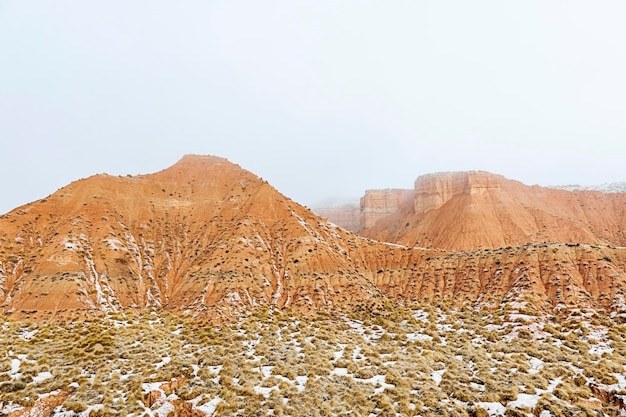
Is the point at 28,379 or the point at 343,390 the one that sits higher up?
the point at 28,379

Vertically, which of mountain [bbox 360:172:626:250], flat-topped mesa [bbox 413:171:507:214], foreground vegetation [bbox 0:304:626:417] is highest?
flat-topped mesa [bbox 413:171:507:214]

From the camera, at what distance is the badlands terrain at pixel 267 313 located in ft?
64.8

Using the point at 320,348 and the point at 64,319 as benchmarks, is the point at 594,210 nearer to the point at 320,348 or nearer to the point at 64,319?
the point at 320,348

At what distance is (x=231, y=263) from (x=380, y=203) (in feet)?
260

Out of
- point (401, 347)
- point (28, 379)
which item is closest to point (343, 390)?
point (401, 347)

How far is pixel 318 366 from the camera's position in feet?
76.9

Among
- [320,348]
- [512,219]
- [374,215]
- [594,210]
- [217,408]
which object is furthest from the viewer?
[374,215]

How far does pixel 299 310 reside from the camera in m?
38.2

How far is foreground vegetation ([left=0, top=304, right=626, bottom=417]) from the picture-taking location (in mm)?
18828

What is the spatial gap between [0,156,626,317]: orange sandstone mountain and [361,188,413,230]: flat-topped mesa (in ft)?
195

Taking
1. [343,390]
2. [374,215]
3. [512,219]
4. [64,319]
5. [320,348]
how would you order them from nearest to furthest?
[343,390] → [320,348] → [64,319] → [512,219] → [374,215]

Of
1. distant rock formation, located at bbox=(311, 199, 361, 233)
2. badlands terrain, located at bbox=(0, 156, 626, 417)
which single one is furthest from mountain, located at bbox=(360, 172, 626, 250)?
badlands terrain, located at bbox=(0, 156, 626, 417)

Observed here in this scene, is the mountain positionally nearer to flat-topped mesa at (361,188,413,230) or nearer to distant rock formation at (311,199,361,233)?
flat-topped mesa at (361,188,413,230)

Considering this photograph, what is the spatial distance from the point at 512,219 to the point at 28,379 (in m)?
86.6
